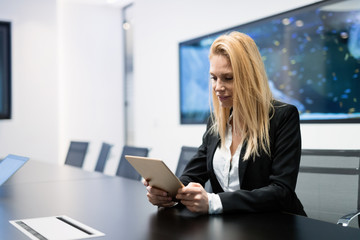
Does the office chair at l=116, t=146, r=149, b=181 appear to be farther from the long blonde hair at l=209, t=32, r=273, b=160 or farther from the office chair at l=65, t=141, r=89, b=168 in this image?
the long blonde hair at l=209, t=32, r=273, b=160

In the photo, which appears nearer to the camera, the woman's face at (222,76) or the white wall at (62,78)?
the woman's face at (222,76)

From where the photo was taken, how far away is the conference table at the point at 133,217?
1347mm

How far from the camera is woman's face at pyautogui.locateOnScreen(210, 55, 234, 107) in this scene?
1785mm

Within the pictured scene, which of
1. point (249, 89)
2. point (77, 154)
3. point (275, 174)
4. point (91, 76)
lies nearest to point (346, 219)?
point (275, 174)

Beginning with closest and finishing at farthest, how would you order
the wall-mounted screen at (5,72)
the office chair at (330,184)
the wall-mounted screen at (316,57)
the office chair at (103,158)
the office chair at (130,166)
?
the office chair at (330,184) → the office chair at (130,166) → the wall-mounted screen at (316,57) → the office chair at (103,158) → the wall-mounted screen at (5,72)

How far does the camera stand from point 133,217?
64.1 inches

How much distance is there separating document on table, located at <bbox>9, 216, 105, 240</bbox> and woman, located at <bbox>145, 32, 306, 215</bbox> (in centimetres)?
34

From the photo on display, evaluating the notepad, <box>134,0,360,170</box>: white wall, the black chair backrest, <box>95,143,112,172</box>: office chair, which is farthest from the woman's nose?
<box>134,0,360,170</box>: white wall

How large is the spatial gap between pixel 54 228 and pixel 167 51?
4428 mm

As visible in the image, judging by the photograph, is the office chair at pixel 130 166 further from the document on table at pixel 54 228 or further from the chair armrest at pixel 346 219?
the chair armrest at pixel 346 219

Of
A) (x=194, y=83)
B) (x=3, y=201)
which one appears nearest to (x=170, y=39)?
(x=194, y=83)

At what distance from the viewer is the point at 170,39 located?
5.64 m

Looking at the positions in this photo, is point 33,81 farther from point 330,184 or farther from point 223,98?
point 330,184

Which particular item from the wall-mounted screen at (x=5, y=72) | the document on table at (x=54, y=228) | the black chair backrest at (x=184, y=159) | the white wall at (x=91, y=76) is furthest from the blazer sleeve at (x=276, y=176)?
the white wall at (x=91, y=76)
